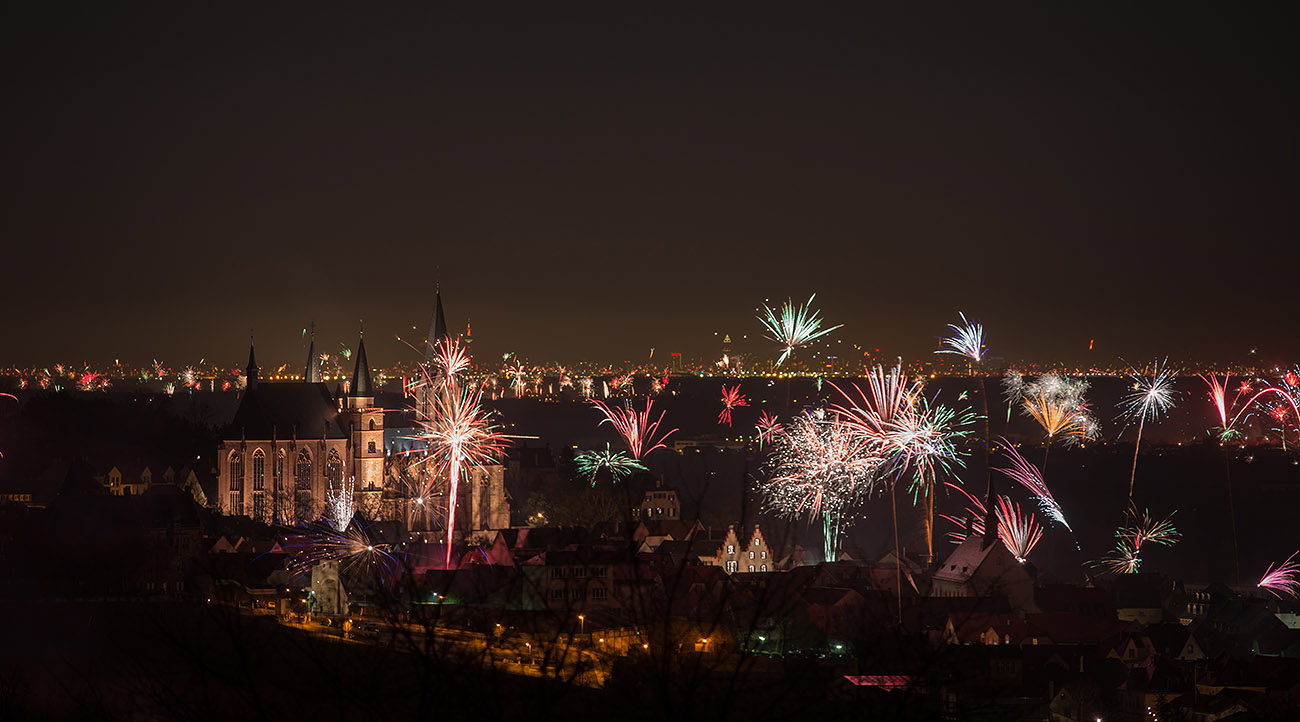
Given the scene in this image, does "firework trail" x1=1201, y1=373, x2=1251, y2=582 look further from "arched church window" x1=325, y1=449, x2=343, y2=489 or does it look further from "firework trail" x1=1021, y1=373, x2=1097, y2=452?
"arched church window" x1=325, y1=449, x2=343, y2=489

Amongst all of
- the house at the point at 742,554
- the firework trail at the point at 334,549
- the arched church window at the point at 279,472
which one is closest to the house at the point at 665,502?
the house at the point at 742,554

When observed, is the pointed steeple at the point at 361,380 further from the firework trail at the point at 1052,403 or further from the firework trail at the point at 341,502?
the firework trail at the point at 1052,403

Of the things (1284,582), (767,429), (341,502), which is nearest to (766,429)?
(767,429)

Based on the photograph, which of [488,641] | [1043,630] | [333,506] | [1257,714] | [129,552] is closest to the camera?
[488,641]

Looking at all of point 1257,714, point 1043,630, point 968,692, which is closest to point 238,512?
point 1043,630

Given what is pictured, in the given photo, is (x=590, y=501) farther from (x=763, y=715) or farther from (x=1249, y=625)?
(x=763, y=715)

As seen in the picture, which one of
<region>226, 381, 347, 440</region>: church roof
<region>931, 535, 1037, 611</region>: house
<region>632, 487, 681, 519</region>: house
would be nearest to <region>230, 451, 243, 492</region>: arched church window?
<region>226, 381, 347, 440</region>: church roof

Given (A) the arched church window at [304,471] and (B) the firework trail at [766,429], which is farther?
(A) the arched church window at [304,471]

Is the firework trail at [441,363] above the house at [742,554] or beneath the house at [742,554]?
above
